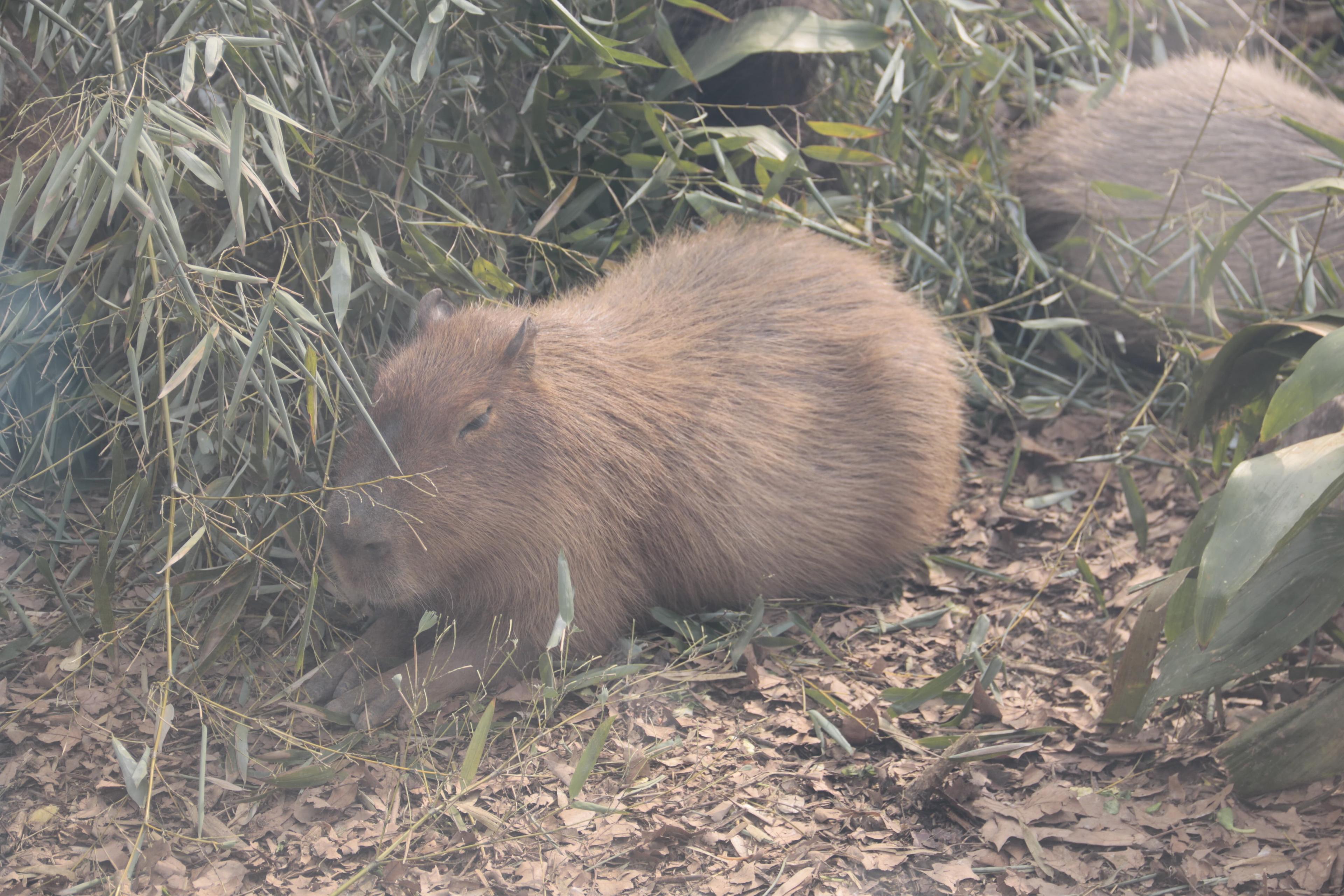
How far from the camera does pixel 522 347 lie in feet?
9.04

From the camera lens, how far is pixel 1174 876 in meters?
2.26

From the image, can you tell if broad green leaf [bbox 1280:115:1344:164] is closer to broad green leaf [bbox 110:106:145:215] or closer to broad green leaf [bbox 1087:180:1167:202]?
broad green leaf [bbox 1087:180:1167:202]

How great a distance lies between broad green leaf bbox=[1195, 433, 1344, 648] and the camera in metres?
2.07

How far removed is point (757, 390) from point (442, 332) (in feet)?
2.90

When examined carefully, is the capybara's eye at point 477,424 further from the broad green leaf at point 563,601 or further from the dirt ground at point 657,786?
the dirt ground at point 657,786

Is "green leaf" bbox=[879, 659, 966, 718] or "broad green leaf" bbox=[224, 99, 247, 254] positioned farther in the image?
"green leaf" bbox=[879, 659, 966, 718]

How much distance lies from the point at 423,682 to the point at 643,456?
2.60ft

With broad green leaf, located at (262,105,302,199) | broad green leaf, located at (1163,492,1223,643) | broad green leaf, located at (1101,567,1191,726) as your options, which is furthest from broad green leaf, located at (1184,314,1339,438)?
broad green leaf, located at (262,105,302,199)

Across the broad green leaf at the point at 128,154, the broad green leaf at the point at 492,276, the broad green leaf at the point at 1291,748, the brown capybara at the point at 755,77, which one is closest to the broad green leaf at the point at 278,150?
the broad green leaf at the point at 128,154

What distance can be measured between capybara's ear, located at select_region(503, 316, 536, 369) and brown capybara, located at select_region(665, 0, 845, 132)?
4.71 feet

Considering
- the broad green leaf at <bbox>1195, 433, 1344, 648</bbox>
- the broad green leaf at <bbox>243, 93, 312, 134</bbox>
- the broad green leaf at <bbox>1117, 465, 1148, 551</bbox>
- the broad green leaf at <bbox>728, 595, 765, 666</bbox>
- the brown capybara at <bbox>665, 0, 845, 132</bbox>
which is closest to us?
the broad green leaf at <bbox>1195, 433, 1344, 648</bbox>

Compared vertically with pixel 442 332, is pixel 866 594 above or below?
below

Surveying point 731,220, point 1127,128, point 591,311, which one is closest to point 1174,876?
point 591,311

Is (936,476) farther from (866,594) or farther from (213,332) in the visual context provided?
(213,332)
